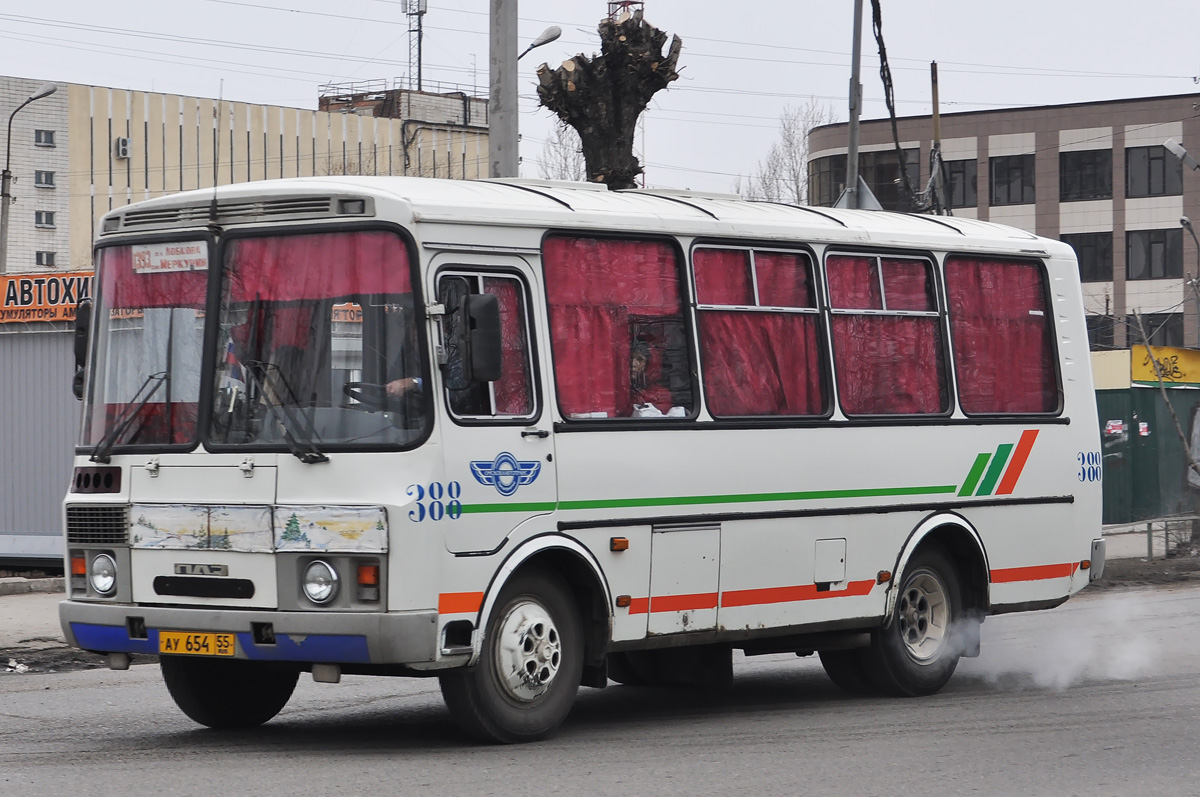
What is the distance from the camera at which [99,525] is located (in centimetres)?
911

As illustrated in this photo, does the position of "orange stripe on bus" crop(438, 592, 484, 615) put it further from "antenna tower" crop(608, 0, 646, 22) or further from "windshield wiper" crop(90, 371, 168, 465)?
"antenna tower" crop(608, 0, 646, 22)

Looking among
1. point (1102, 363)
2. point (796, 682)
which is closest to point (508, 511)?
point (796, 682)

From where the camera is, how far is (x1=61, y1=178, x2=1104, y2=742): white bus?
852 cm

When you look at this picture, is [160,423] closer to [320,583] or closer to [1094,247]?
[320,583]

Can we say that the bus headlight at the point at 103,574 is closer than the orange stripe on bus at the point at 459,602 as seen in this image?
No

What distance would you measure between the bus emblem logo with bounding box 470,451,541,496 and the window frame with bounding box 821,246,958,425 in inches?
105

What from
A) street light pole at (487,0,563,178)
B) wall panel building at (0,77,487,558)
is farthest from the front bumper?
wall panel building at (0,77,487,558)

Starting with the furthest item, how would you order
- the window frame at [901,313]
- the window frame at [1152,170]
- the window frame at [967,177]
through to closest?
the window frame at [967,177] → the window frame at [1152,170] → the window frame at [901,313]

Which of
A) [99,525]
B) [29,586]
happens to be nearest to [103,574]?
[99,525]

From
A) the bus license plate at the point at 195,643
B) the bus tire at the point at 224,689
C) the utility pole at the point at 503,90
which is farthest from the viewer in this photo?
the utility pole at the point at 503,90

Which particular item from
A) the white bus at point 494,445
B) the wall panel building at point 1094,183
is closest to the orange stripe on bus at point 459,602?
the white bus at point 494,445

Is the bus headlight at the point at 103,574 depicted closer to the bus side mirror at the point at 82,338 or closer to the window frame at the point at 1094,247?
the bus side mirror at the point at 82,338

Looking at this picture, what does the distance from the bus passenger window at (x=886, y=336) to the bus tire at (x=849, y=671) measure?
5.26 ft

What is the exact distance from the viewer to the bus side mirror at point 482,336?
852cm
